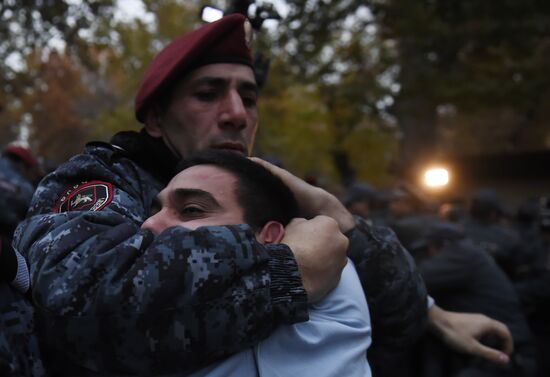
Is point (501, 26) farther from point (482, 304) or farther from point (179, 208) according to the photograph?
point (179, 208)

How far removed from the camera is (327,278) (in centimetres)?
156

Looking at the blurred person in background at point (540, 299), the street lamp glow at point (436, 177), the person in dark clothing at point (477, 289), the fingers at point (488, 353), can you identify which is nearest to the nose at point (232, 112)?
the fingers at point (488, 353)

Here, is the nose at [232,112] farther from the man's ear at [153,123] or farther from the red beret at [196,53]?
the man's ear at [153,123]

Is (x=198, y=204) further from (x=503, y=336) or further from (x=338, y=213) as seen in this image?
(x=503, y=336)

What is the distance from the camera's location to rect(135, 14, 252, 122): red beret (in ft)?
6.50

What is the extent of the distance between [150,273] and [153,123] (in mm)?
910

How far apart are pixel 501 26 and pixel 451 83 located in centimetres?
147

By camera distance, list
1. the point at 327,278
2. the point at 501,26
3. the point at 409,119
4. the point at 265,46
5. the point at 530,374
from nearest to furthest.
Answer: the point at 327,278 < the point at 530,374 < the point at 501,26 < the point at 265,46 < the point at 409,119

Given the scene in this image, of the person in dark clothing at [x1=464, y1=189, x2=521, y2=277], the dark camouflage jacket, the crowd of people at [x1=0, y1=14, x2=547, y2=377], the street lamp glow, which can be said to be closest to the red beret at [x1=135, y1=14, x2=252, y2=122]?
the crowd of people at [x1=0, y1=14, x2=547, y2=377]

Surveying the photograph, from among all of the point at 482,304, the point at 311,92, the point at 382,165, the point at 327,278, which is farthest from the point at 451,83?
the point at 327,278

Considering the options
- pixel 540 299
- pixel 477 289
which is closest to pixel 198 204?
pixel 477 289

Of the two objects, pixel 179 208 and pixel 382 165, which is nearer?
pixel 179 208

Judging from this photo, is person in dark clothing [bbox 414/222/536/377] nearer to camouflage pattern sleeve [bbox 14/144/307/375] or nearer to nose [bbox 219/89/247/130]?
nose [bbox 219/89/247/130]

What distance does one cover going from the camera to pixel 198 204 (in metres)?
1.55
